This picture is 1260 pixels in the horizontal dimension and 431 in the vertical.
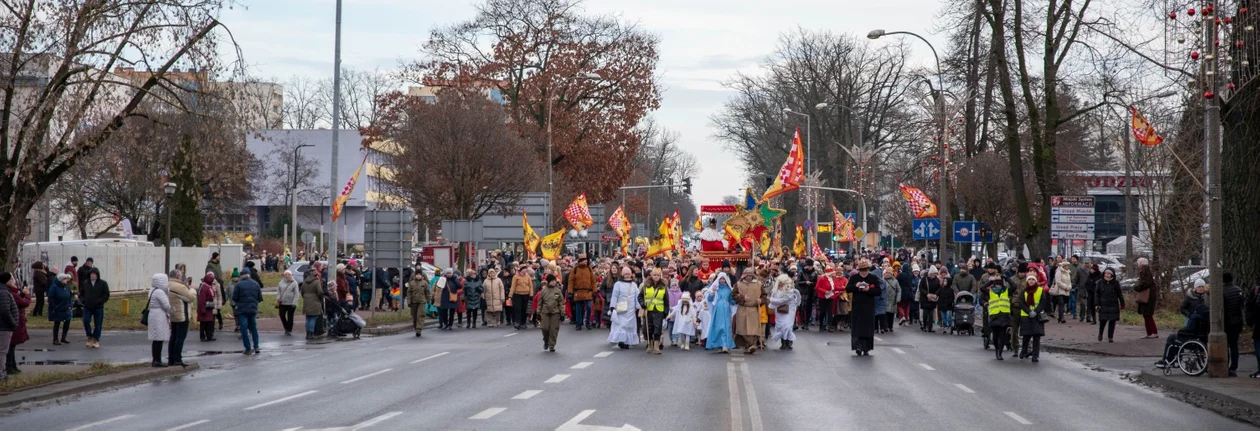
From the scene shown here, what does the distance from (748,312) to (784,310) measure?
1233 mm

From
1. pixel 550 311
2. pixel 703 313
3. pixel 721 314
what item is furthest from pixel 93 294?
pixel 721 314

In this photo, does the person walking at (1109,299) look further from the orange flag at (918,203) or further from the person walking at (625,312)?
the orange flag at (918,203)

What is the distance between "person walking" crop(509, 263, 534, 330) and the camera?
31163 millimetres

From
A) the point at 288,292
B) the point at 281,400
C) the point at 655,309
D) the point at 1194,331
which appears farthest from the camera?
the point at 288,292

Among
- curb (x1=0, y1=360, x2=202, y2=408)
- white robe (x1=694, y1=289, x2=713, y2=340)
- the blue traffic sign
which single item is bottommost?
curb (x1=0, y1=360, x2=202, y2=408)

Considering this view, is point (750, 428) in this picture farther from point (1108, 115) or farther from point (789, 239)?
point (789, 239)

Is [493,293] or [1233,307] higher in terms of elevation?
[1233,307]

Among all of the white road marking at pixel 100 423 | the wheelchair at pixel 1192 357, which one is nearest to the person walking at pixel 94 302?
the white road marking at pixel 100 423

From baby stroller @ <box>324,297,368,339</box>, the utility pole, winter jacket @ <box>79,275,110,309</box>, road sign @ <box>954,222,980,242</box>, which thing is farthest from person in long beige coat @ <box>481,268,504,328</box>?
the utility pole

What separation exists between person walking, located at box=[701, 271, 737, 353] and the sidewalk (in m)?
7.13

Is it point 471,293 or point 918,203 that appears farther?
point 918,203

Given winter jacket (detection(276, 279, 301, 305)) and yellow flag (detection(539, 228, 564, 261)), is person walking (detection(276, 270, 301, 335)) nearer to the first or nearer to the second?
winter jacket (detection(276, 279, 301, 305))

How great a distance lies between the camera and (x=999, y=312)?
22312 mm

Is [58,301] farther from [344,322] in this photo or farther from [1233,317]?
[1233,317]
